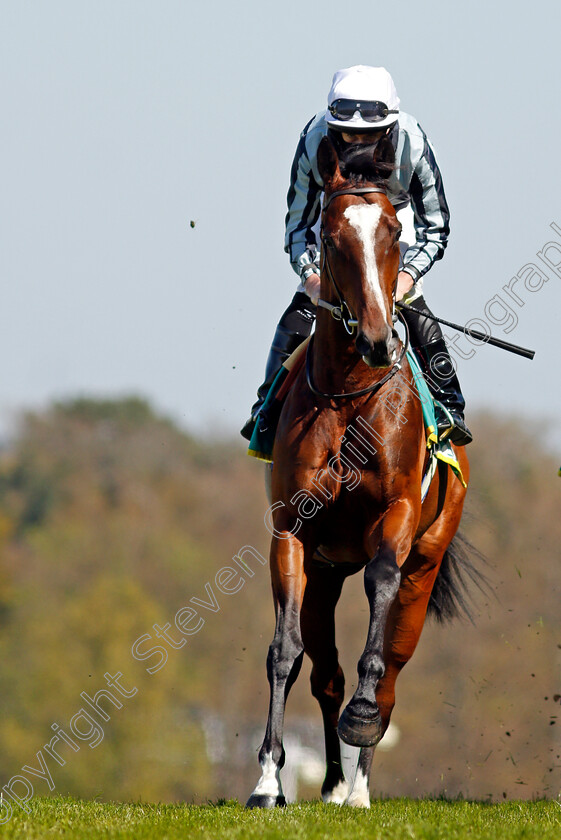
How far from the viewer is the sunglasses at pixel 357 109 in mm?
6359

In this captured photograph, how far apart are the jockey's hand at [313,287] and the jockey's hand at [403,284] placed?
443 mm

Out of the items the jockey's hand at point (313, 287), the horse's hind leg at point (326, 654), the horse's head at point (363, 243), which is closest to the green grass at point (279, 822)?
the horse's hind leg at point (326, 654)

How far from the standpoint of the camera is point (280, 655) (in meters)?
5.98

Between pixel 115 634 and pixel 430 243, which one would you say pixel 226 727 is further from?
pixel 430 243

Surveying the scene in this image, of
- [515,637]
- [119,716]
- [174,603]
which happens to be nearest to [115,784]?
[119,716]

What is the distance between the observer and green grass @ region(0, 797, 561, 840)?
188 inches

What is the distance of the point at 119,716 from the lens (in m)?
36.0

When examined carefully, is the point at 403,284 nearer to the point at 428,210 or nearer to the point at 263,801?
the point at 428,210

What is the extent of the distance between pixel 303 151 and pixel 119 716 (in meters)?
31.4

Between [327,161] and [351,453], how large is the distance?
1511mm

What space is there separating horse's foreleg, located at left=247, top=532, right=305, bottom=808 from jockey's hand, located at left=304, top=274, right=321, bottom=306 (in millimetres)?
1302

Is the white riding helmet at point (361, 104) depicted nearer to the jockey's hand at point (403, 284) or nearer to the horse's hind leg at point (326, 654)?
the jockey's hand at point (403, 284)

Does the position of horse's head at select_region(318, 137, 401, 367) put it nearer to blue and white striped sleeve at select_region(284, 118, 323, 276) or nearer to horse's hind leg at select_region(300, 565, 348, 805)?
blue and white striped sleeve at select_region(284, 118, 323, 276)

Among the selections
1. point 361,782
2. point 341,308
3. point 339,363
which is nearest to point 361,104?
point 341,308
